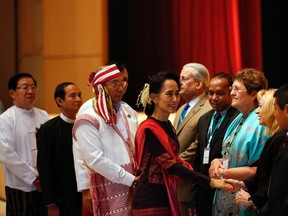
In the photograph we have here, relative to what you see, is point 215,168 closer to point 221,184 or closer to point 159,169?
point 221,184

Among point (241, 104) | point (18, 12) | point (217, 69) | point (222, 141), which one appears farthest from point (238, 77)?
point (18, 12)

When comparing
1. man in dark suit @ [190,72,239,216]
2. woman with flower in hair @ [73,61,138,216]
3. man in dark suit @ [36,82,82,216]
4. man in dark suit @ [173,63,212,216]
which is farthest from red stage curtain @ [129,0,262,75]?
woman with flower in hair @ [73,61,138,216]

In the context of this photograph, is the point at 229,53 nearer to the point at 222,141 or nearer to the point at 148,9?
the point at 148,9

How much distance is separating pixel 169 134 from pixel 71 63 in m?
3.69

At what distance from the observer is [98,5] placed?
22.0ft

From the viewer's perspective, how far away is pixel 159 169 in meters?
3.42

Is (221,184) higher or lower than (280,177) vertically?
lower

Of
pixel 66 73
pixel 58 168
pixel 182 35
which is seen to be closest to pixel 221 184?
pixel 58 168

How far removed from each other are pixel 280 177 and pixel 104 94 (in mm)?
1475

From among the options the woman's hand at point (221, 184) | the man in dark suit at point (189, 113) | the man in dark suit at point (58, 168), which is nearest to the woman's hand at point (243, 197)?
the woman's hand at point (221, 184)

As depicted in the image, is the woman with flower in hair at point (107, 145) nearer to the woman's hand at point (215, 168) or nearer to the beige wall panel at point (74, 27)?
the woman's hand at point (215, 168)

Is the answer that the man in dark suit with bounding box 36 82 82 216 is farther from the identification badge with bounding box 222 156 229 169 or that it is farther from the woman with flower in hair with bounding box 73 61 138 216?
the identification badge with bounding box 222 156 229 169

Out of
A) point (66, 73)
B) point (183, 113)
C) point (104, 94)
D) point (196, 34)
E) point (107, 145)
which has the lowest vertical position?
point (107, 145)

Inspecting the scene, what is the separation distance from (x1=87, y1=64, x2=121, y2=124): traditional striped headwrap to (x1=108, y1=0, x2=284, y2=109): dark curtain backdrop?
2420mm
